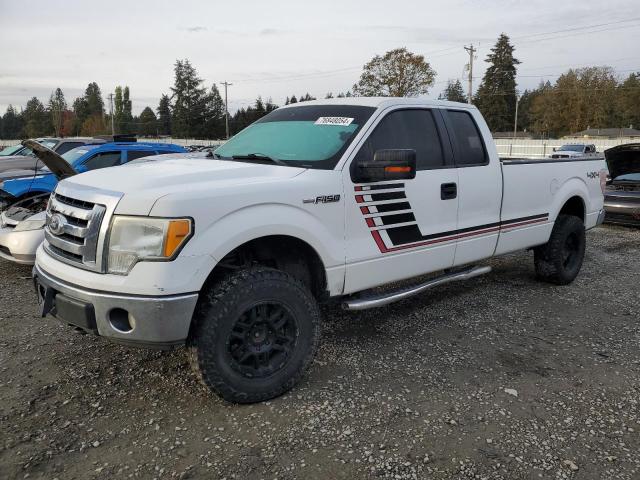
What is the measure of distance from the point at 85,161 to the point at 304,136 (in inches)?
210

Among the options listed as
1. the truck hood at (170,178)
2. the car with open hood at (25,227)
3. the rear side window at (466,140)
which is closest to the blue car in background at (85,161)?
the car with open hood at (25,227)

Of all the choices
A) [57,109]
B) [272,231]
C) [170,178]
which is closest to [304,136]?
[272,231]

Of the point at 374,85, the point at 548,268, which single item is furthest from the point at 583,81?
the point at 548,268

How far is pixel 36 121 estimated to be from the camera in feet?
307

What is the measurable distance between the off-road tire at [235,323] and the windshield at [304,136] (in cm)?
91

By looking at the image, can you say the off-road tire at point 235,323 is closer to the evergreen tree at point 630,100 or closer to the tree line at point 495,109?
the tree line at point 495,109

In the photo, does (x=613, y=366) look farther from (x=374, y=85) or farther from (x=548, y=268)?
(x=374, y=85)

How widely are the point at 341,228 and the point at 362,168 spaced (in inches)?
17.1

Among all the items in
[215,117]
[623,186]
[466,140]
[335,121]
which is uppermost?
[215,117]

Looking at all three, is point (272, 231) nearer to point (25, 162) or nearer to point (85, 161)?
point (85, 161)

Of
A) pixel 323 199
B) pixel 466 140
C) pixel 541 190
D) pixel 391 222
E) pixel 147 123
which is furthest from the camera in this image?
pixel 147 123

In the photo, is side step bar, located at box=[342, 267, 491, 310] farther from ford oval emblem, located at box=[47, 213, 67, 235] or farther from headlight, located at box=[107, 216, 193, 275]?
ford oval emblem, located at box=[47, 213, 67, 235]

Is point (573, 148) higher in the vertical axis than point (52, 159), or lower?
higher

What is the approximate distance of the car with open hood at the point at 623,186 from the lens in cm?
943
